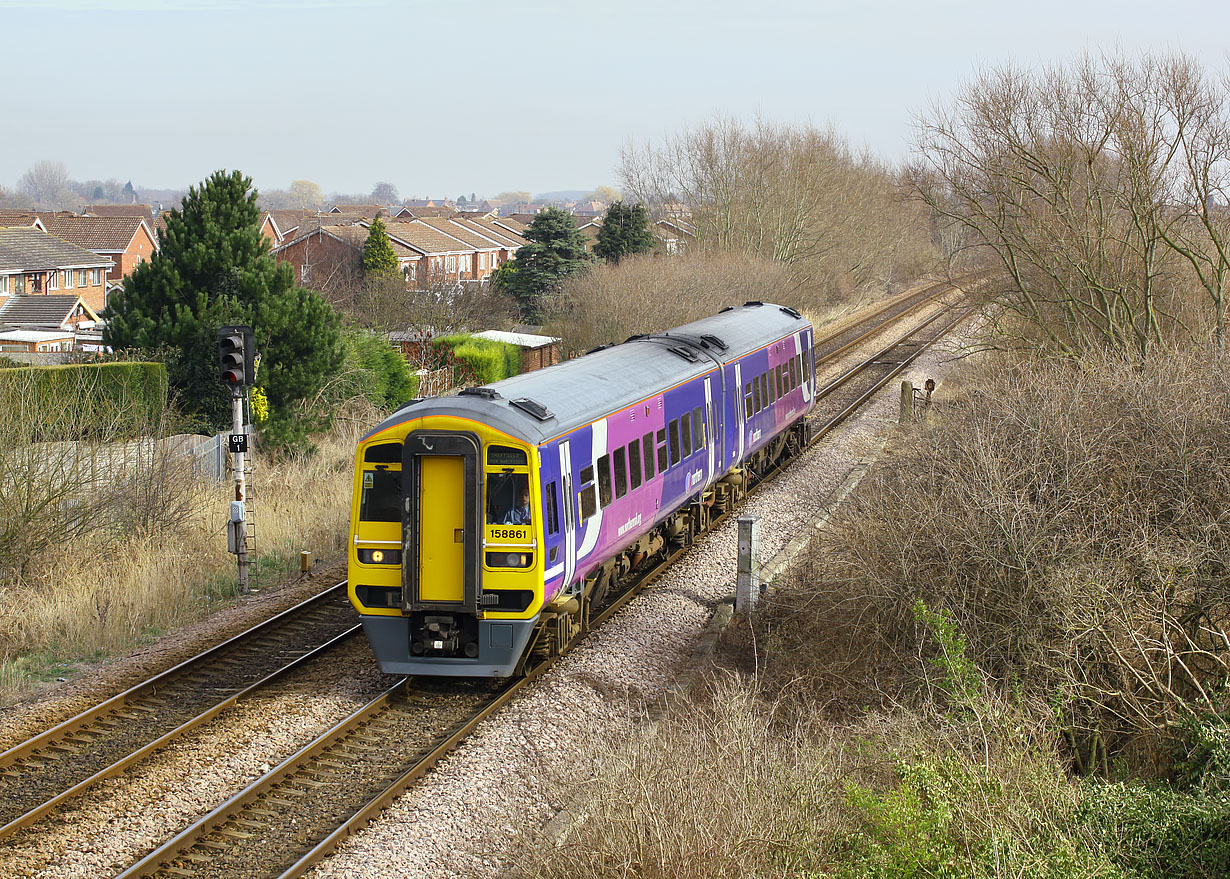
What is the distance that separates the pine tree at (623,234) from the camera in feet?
150

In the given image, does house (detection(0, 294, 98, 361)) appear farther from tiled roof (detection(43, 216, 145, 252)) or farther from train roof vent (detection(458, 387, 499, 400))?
train roof vent (detection(458, 387, 499, 400))

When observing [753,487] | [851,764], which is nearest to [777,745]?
[851,764]

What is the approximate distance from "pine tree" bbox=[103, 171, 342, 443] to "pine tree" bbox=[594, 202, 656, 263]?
75.3ft

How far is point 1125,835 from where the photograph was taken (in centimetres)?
678

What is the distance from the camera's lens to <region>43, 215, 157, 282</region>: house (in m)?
63.5

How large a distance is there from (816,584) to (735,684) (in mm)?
2417

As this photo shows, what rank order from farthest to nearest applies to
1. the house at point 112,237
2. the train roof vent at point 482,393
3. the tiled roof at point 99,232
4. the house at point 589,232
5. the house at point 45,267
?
the tiled roof at point 99,232 → the house at point 112,237 → the house at point 589,232 → the house at point 45,267 → the train roof vent at point 482,393

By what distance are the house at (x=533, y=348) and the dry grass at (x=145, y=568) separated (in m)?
14.8

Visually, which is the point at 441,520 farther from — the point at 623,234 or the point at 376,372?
the point at 623,234

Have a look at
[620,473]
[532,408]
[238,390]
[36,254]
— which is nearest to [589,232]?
[36,254]

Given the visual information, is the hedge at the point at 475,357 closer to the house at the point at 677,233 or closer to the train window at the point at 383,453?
the house at the point at 677,233

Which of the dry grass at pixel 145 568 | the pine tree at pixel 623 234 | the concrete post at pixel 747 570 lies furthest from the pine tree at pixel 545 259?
the concrete post at pixel 747 570

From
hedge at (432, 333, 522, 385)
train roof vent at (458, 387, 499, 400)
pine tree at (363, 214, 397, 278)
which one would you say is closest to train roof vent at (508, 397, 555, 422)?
train roof vent at (458, 387, 499, 400)

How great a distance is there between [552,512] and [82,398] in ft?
40.0
